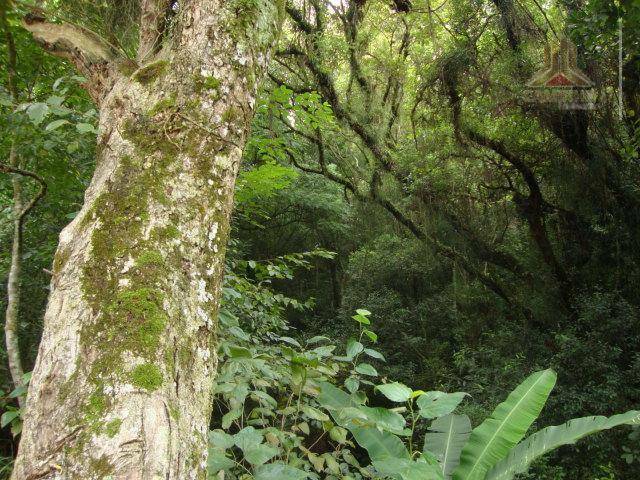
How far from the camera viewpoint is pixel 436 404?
5.91ft

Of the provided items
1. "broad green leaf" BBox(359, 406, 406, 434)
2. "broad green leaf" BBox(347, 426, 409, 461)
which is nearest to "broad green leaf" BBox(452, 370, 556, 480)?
"broad green leaf" BBox(347, 426, 409, 461)

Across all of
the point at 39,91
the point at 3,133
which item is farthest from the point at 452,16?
the point at 3,133

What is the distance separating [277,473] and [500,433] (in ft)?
4.25

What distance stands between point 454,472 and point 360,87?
23.5 ft

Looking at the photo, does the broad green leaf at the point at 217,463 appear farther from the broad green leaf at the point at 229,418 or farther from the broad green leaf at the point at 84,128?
the broad green leaf at the point at 84,128

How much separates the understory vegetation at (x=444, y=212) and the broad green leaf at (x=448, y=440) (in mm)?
10

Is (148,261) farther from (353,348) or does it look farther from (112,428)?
(353,348)

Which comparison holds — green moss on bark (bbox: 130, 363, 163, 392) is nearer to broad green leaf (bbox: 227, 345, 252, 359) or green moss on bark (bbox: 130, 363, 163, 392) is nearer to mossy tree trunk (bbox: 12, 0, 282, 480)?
mossy tree trunk (bbox: 12, 0, 282, 480)

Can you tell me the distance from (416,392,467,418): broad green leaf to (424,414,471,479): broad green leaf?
0.67 m

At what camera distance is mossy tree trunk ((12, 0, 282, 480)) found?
35.0 inches

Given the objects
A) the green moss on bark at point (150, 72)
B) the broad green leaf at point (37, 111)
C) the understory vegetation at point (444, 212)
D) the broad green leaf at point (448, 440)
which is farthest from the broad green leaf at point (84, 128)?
the broad green leaf at point (448, 440)

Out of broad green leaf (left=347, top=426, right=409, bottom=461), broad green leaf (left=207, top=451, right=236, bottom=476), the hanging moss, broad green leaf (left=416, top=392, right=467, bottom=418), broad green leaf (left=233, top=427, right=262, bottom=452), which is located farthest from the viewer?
broad green leaf (left=347, top=426, right=409, bottom=461)

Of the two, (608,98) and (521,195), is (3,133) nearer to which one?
(608,98)

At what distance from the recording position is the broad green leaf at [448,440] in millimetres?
2340
